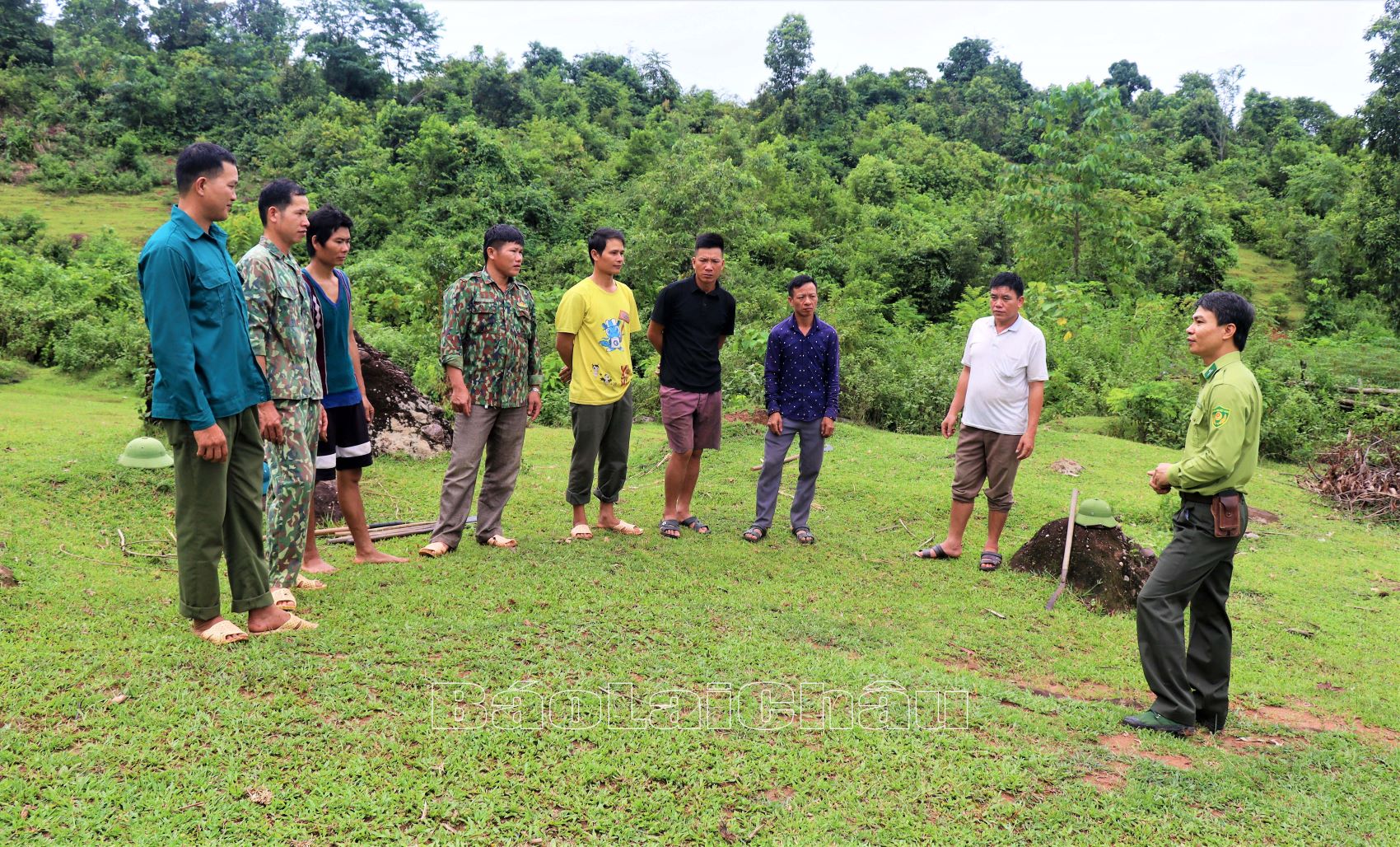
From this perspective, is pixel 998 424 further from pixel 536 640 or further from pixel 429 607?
pixel 429 607

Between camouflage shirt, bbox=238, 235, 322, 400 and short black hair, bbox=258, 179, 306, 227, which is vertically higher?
short black hair, bbox=258, 179, 306, 227

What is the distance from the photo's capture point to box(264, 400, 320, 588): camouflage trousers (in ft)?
13.3

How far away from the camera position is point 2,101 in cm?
2845

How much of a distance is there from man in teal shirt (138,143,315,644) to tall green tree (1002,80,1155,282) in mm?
Answer: 19621

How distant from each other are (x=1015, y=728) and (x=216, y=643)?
337 cm

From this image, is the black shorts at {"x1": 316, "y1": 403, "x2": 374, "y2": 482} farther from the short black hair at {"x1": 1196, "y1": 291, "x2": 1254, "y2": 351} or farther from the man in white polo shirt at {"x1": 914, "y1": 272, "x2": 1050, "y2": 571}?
the short black hair at {"x1": 1196, "y1": 291, "x2": 1254, "y2": 351}

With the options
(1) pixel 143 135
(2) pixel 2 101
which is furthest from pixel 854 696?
(2) pixel 2 101

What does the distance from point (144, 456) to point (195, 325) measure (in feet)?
11.8

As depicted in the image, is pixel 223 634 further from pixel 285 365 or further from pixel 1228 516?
pixel 1228 516

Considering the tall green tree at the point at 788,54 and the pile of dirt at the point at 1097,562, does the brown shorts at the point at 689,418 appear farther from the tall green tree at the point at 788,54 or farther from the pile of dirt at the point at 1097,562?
the tall green tree at the point at 788,54

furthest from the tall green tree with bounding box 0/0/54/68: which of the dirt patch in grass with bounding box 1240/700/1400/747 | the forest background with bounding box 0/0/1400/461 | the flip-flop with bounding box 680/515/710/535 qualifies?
the dirt patch in grass with bounding box 1240/700/1400/747

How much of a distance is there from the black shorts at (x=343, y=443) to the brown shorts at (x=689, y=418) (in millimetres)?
1978

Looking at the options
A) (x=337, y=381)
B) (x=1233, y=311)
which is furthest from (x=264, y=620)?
(x=1233, y=311)

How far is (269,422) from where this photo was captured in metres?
3.77
